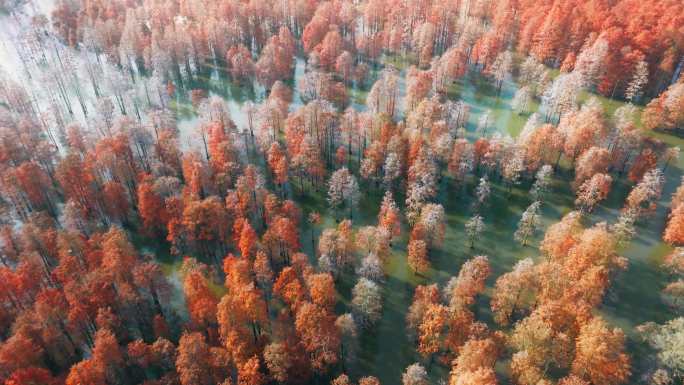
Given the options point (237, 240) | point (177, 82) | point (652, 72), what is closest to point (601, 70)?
point (652, 72)

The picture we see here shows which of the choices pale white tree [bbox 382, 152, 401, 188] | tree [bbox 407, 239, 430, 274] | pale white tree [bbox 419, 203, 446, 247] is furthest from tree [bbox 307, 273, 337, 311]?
pale white tree [bbox 382, 152, 401, 188]

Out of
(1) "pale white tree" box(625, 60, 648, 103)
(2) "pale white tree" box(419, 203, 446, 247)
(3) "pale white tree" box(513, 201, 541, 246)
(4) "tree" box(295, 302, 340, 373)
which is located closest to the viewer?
(4) "tree" box(295, 302, 340, 373)

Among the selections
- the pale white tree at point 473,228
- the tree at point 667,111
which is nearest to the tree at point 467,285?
the pale white tree at point 473,228

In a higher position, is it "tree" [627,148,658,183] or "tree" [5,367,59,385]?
"tree" [627,148,658,183]

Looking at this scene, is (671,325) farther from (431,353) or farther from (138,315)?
(138,315)

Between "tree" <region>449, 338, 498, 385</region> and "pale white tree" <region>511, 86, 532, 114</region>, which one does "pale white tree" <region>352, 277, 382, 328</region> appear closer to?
"tree" <region>449, 338, 498, 385</region>

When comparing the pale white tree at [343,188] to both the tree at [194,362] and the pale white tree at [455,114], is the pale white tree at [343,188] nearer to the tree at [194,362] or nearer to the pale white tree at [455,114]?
the pale white tree at [455,114]
